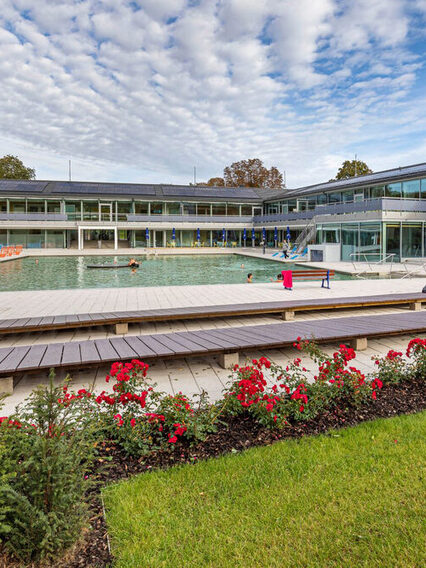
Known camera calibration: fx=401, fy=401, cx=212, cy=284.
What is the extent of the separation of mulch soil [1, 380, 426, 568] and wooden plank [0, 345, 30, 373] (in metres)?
1.93

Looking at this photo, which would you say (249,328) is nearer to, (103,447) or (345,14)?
(103,447)

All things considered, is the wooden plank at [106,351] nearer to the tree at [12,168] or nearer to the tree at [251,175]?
the tree at [12,168]

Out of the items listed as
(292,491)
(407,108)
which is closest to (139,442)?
(292,491)

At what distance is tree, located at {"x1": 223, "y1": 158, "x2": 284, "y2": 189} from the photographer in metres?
76.7

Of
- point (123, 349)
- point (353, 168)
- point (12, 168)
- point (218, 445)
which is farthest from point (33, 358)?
point (12, 168)

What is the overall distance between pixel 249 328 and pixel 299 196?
41.9 meters

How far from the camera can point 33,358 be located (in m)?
5.30

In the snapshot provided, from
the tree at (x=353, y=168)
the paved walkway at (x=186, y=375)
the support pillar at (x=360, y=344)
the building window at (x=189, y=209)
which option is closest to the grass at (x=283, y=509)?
the paved walkway at (x=186, y=375)

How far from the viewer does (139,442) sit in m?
3.57

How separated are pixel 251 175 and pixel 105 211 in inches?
1394

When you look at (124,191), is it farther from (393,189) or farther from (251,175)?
(251,175)

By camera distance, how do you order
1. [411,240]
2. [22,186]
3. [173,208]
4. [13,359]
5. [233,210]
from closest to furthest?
[13,359]
[411,240]
[22,186]
[173,208]
[233,210]

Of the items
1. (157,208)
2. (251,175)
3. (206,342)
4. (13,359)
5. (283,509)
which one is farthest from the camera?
(251,175)

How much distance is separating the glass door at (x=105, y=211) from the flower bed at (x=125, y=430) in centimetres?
4620
